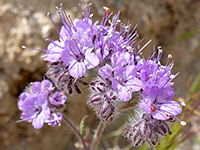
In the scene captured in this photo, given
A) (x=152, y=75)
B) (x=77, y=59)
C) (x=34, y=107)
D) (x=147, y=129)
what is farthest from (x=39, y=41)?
(x=147, y=129)

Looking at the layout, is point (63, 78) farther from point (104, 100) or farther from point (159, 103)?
point (159, 103)

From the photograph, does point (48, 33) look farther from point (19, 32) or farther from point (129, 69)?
point (129, 69)

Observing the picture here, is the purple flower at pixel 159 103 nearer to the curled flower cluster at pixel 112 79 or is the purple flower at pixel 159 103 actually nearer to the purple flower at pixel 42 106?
the curled flower cluster at pixel 112 79

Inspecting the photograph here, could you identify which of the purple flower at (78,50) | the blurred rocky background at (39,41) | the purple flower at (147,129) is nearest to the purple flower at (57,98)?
the purple flower at (78,50)

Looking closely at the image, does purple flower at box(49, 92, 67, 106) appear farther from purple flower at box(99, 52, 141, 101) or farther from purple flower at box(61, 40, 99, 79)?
purple flower at box(99, 52, 141, 101)

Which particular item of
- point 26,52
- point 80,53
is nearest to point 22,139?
point 26,52

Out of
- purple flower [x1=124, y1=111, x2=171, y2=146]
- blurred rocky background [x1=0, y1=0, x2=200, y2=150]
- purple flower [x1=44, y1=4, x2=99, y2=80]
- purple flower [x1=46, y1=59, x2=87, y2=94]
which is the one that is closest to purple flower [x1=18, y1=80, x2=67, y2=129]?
purple flower [x1=46, y1=59, x2=87, y2=94]

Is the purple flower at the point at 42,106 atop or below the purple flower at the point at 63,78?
below
